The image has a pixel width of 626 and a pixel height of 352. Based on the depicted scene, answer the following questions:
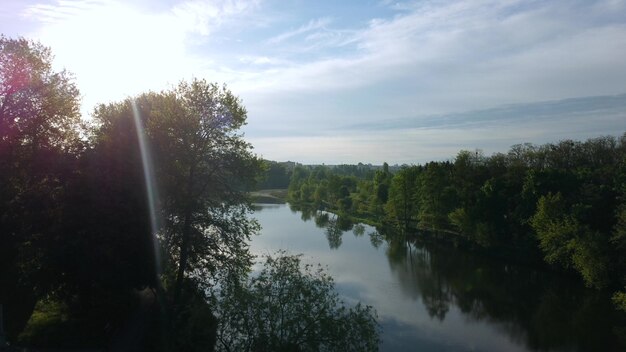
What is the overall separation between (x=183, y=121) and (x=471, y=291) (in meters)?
21.8

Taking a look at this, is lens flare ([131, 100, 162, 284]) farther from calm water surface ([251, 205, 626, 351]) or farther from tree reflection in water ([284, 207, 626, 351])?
tree reflection in water ([284, 207, 626, 351])

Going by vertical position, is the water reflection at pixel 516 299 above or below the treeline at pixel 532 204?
below

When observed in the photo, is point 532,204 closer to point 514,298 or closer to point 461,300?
point 514,298

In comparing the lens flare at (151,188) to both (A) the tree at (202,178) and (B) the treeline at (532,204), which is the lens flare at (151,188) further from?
(B) the treeline at (532,204)

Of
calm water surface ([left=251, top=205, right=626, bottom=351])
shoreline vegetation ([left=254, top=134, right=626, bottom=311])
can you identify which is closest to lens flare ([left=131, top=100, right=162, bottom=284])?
calm water surface ([left=251, top=205, right=626, bottom=351])

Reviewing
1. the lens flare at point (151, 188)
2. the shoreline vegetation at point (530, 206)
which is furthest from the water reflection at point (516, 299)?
the lens flare at point (151, 188)

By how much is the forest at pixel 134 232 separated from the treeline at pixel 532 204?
19.6 meters

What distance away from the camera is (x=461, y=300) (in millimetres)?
28578

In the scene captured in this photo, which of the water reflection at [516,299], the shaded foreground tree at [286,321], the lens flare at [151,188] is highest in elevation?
the lens flare at [151,188]

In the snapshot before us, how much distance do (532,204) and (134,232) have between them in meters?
34.4

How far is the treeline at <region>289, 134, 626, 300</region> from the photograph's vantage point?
30.7 meters

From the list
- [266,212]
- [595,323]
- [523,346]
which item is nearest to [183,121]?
[523,346]

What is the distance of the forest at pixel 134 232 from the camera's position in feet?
45.5

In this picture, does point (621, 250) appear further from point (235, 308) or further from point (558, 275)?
point (235, 308)
